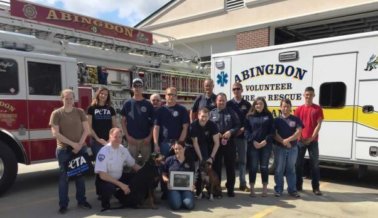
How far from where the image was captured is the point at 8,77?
21.5 feet

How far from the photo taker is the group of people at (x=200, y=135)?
5.79 metres

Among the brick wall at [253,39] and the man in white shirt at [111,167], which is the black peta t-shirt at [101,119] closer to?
the man in white shirt at [111,167]

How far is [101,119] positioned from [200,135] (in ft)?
5.20

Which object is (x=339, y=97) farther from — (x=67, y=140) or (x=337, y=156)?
(x=67, y=140)

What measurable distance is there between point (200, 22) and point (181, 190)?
39.4 feet

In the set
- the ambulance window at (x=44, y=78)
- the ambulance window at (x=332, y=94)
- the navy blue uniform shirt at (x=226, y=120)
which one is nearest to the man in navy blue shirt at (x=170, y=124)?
the navy blue uniform shirt at (x=226, y=120)

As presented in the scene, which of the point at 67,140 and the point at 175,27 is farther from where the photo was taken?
the point at 175,27

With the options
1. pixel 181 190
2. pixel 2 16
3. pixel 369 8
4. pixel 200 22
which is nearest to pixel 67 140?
pixel 181 190

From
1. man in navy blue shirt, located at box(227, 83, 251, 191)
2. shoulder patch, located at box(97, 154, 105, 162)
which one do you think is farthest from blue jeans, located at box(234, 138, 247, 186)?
shoulder patch, located at box(97, 154, 105, 162)

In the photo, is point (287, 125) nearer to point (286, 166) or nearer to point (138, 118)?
point (286, 166)

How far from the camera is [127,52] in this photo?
9984mm

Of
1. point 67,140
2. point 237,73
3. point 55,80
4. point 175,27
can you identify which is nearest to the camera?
point 67,140

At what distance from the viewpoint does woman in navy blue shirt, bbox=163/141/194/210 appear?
5668mm

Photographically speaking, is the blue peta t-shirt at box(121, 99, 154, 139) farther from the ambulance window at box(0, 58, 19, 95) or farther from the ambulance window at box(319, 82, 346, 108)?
the ambulance window at box(319, 82, 346, 108)
